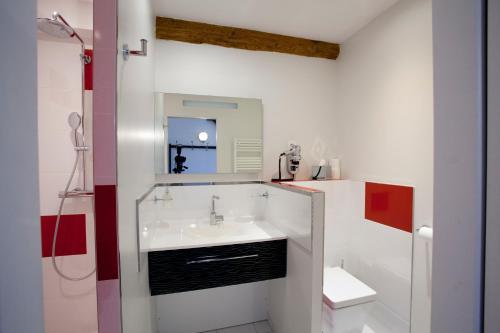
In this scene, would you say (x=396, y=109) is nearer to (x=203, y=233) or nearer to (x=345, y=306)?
(x=345, y=306)

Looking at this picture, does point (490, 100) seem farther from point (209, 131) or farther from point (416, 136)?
point (209, 131)

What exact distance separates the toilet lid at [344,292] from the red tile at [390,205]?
537mm

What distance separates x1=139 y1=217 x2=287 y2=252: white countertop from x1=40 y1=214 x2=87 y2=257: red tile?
484 mm

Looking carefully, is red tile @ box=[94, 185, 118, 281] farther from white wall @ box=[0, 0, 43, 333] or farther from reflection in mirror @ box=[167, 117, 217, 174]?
reflection in mirror @ box=[167, 117, 217, 174]

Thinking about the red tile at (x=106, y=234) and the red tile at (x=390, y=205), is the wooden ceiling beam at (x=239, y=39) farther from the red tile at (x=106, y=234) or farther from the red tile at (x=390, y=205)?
the red tile at (x=106, y=234)

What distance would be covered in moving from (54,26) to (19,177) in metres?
1.39

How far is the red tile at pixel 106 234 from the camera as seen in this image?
2.61ft

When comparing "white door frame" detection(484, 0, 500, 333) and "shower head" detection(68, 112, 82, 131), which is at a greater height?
"shower head" detection(68, 112, 82, 131)

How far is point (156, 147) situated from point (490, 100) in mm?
1831

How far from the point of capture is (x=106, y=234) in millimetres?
807

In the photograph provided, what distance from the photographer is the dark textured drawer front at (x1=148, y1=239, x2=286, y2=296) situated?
4.68 feet

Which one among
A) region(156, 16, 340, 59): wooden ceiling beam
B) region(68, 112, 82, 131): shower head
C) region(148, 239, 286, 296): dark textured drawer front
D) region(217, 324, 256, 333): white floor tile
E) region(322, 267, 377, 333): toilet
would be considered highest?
region(156, 16, 340, 59): wooden ceiling beam

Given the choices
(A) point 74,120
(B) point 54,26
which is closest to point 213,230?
(A) point 74,120

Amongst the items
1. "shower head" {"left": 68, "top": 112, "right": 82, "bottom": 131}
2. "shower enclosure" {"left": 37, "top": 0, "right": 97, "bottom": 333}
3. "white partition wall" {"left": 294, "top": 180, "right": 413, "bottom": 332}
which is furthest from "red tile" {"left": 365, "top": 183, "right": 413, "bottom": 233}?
"shower head" {"left": 68, "top": 112, "right": 82, "bottom": 131}
